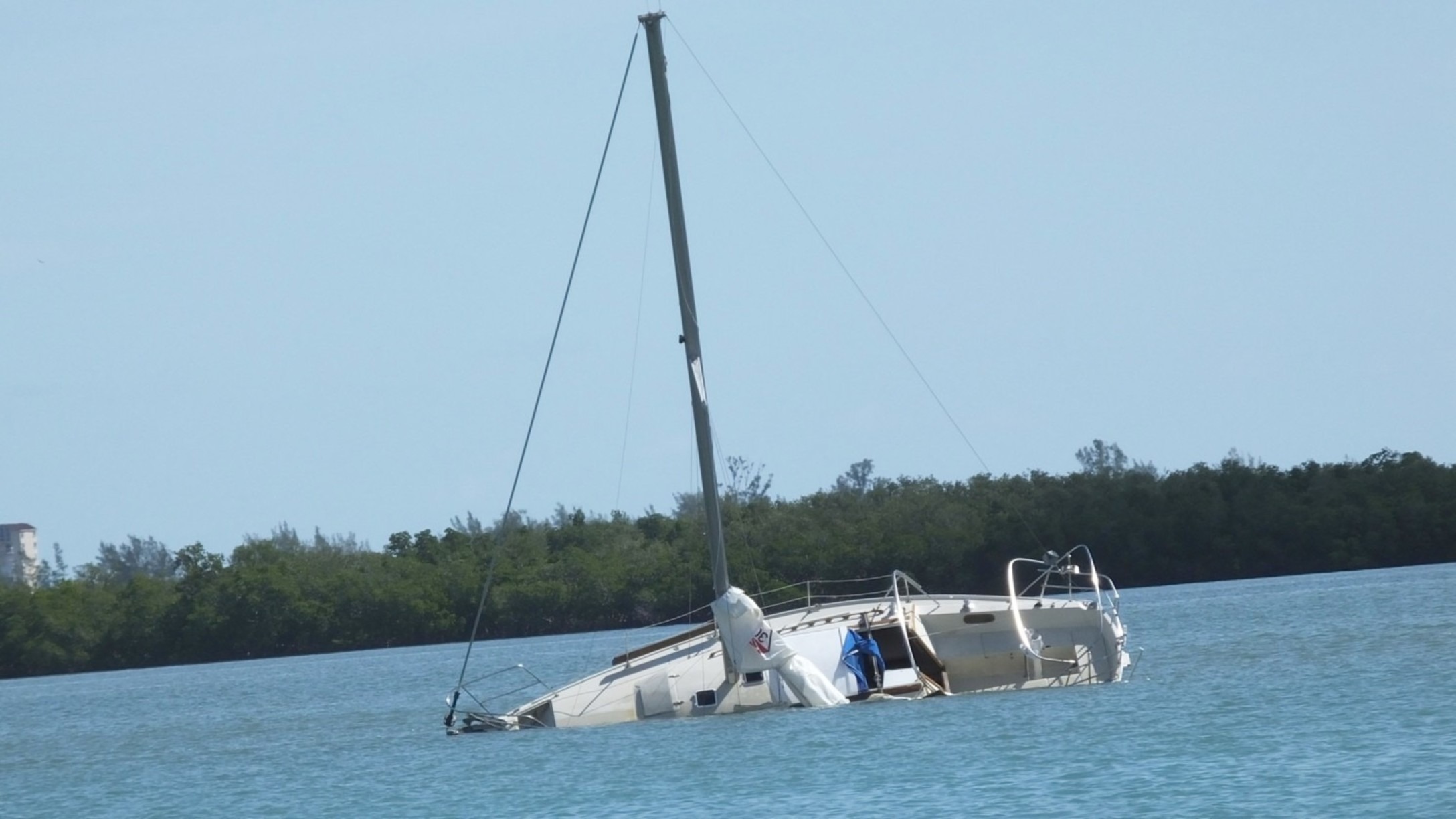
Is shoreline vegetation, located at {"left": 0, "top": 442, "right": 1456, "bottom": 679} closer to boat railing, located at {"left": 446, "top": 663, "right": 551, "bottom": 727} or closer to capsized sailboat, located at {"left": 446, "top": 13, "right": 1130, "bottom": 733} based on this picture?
boat railing, located at {"left": 446, "top": 663, "right": 551, "bottom": 727}

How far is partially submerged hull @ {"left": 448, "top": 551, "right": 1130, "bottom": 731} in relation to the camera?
2903cm

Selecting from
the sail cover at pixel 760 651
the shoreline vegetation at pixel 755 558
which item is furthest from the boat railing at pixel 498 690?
the shoreline vegetation at pixel 755 558

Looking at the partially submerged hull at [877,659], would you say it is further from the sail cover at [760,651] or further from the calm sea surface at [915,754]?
the calm sea surface at [915,754]

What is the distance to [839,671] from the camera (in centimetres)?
2912

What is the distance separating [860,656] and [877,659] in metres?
0.28

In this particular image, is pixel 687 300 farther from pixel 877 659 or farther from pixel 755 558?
pixel 755 558

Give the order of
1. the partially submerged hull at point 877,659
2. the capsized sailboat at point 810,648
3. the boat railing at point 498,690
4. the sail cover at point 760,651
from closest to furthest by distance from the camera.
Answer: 1. the sail cover at point 760,651
2. the capsized sailboat at point 810,648
3. the partially submerged hull at point 877,659
4. the boat railing at point 498,690

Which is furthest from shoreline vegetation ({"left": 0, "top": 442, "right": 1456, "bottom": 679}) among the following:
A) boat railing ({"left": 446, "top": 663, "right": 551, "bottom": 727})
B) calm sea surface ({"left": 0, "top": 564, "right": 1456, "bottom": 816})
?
calm sea surface ({"left": 0, "top": 564, "right": 1456, "bottom": 816})

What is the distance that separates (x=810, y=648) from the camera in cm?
2892

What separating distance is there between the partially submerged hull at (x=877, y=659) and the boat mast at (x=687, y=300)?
1674mm

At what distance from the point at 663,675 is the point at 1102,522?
48.5 metres

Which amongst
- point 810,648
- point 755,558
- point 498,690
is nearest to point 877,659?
point 810,648

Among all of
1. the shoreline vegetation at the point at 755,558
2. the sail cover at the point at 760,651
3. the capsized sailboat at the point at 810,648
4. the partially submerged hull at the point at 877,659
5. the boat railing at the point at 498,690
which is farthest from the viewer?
the shoreline vegetation at the point at 755,558

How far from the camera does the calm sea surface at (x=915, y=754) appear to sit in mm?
21156
